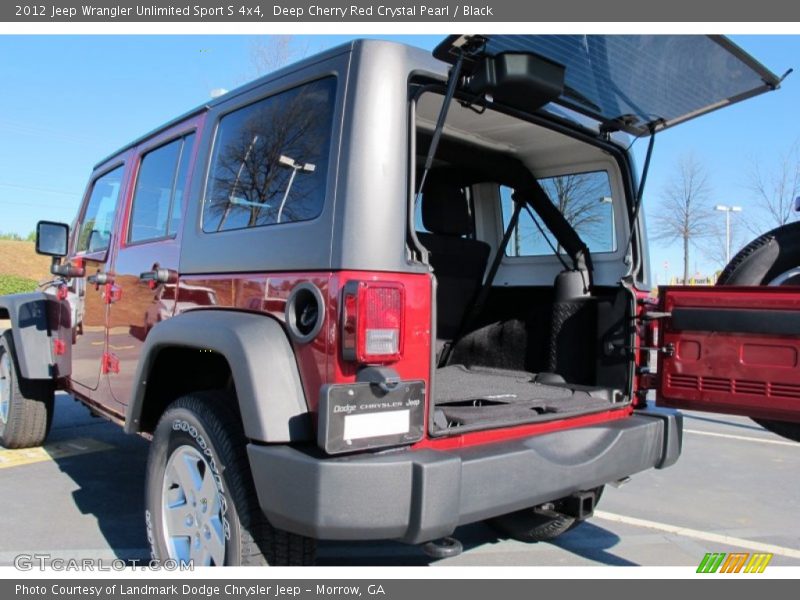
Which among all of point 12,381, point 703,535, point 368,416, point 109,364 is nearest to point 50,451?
point 12,381

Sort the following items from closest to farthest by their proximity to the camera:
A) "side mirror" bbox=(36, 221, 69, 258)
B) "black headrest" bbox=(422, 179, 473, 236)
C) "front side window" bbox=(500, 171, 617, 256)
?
"front side window" bbox=(500, 171, 617, 256), "black headrest" bbox=(422, 179, 473, 236), "side mirror" bbox=(36, 221, 69, 258)

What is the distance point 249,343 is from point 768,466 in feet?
16.6

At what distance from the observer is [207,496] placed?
8.09ft

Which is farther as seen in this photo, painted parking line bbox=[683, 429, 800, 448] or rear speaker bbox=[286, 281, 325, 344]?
painted parking line bbox=[683, 429, 800, 448]

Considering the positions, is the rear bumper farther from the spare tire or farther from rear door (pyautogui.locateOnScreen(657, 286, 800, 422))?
the spare tire

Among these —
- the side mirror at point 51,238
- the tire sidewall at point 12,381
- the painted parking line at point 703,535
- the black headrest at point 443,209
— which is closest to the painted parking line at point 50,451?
the tire sidewall at point 12,381

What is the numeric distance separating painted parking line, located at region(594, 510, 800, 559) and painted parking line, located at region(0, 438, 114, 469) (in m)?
4.11

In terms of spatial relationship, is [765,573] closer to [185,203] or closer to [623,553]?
[623,553]

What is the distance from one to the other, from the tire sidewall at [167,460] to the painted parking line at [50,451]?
277 cm

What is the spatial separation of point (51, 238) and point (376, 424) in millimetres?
3422

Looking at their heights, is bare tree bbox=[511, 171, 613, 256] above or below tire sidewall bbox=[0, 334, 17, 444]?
above

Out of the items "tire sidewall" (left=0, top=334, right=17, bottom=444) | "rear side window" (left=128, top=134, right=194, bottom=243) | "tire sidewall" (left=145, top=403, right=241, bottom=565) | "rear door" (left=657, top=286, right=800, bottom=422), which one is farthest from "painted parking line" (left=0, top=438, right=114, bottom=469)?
"rear door" (left=657, top=286, right=800, bottom=422)

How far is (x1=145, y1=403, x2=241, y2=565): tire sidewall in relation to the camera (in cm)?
226

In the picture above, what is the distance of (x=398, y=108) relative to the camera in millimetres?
2268
